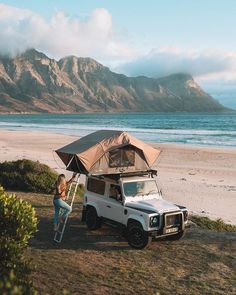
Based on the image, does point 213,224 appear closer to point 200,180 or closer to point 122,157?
point 122,157

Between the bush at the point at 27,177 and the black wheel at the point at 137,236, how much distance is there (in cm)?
855

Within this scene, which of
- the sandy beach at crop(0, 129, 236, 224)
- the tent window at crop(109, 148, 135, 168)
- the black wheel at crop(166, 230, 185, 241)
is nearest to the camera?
the black wheel at crop(166, 230, 185, 241)

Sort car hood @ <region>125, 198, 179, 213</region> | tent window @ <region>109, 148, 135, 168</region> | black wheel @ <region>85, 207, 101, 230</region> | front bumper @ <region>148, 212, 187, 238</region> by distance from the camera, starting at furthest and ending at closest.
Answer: tent window @ <region>109, 148, 135, 168</region>, black wheel @ <region>85, 207, 101, 230</region>, car hood @ <region>125, 198, 179, 213</region>, front bumper @ <region>148, 212, 187, 238</region>

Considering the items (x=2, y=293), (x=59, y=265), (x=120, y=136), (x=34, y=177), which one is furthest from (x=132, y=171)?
(x=2, y=293)

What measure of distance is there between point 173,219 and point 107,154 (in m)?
3.27

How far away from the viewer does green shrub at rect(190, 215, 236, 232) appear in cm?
1611

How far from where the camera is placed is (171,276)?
1086cm

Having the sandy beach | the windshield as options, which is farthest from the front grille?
the sandy beach

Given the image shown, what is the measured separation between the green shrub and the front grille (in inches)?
142

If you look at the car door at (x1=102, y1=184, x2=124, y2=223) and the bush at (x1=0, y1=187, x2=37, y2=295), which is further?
the car door at (x1=102, y1=184, x2=124, y2=223)

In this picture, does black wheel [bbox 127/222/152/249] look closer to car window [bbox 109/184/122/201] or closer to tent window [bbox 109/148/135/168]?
car window [bbox 109/184/122/201]

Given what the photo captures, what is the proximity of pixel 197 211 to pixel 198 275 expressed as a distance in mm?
7953

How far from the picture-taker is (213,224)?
53.7 ft

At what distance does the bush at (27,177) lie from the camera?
67.7 ft
